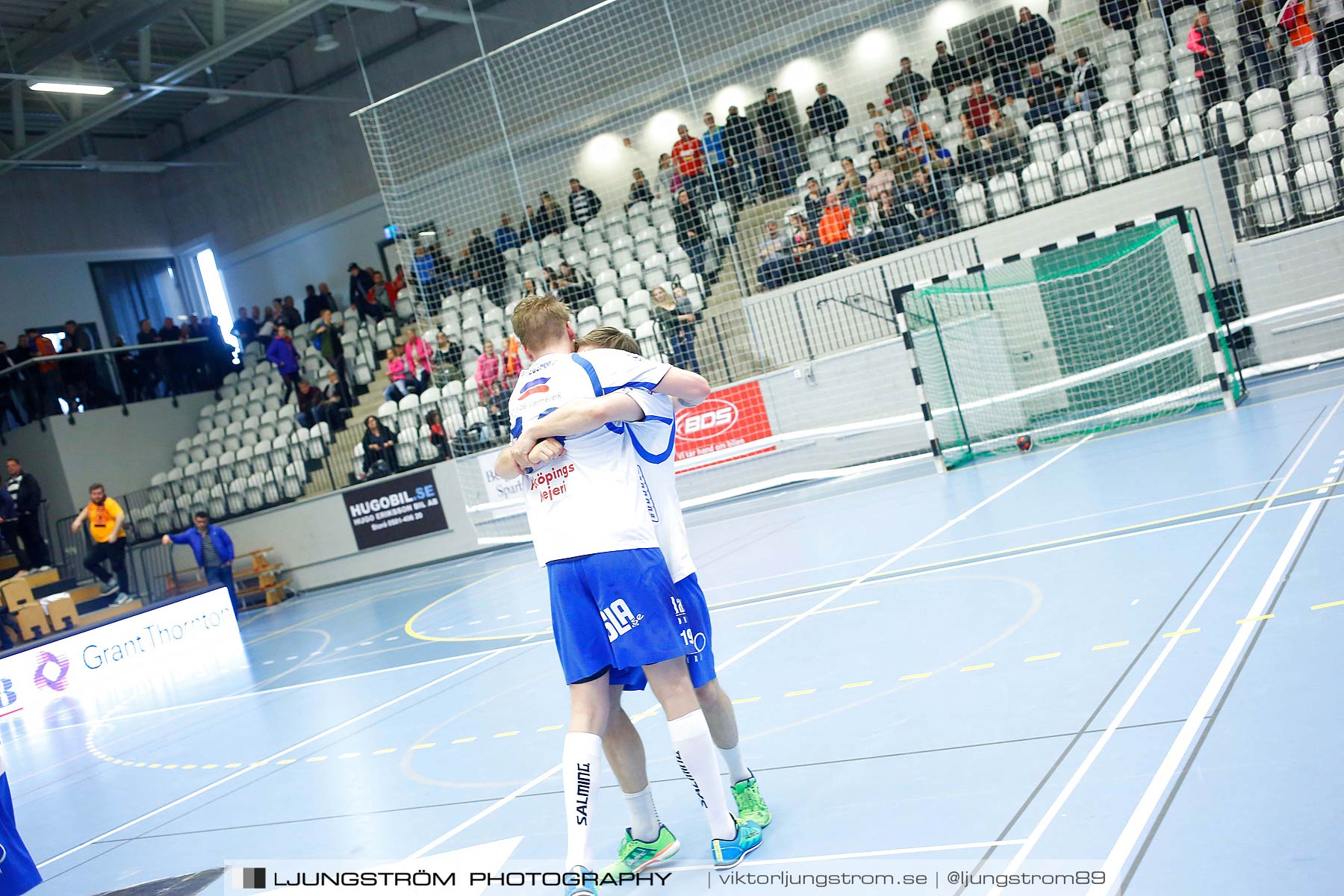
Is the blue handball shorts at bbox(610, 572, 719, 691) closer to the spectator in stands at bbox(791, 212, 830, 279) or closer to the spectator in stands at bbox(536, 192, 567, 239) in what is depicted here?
the spectator in stands at bbox(791, 212, 830, 279)

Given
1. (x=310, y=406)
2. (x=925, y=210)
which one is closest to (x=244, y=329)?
(x=310, y=406)

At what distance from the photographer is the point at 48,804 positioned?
6.38 meters

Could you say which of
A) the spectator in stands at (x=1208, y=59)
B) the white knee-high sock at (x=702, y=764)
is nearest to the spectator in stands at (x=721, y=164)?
the spectator in stands at (x=1208, y=59)

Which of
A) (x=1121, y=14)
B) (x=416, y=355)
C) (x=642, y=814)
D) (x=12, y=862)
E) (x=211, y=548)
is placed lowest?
(x=642, y=814)

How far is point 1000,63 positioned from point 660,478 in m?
12.7

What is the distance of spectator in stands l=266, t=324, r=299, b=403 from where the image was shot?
21.0 meters

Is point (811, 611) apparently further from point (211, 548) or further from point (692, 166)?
point (211, 548)

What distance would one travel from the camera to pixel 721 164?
15.0 metres

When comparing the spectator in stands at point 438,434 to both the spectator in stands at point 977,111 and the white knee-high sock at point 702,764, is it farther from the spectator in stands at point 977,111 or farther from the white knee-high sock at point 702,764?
the white knee-high sock at point 702,764

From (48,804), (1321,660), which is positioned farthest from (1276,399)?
(48,804)

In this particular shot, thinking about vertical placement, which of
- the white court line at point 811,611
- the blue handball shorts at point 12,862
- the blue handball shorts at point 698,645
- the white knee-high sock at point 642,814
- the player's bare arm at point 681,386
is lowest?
the white court line at point 811,611

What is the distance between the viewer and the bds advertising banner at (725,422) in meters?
13.5

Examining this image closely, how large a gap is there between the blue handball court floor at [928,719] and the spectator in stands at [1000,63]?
21.1 ft

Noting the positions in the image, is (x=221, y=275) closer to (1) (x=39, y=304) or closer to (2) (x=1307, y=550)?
(1) (x=39, y=304)
